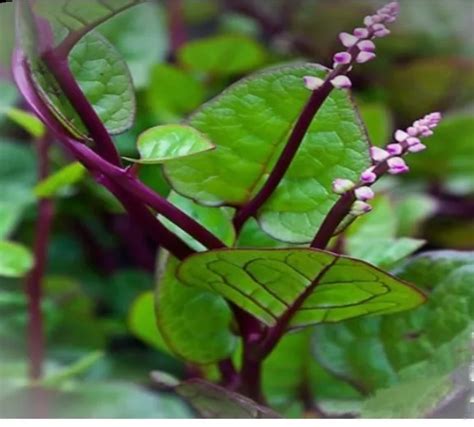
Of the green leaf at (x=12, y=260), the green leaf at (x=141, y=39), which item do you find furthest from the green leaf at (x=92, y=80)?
the green leaf at (x=141, y=39)

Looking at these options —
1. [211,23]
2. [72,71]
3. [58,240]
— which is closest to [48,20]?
[72,71]

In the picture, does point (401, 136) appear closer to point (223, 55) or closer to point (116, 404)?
point (116, 404)

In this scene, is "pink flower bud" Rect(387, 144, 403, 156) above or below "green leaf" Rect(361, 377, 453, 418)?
above

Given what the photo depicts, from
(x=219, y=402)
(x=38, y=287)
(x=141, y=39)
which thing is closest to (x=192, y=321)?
(x=219, y=402)

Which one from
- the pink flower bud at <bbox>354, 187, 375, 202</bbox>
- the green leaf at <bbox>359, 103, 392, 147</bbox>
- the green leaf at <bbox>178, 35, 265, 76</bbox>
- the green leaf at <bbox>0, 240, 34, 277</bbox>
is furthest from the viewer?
the green leaf at <bbox>178, 35, 265, 76</bbox>

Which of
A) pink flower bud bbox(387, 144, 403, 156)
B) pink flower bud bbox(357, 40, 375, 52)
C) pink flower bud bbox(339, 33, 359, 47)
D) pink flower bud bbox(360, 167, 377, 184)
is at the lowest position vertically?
pink flower bud bbox(360, 167, 377, 184)

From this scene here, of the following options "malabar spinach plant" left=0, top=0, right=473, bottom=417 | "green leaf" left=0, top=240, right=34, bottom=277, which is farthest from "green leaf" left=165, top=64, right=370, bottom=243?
"green leaf" left=0, top=240, right=34, bottom=277

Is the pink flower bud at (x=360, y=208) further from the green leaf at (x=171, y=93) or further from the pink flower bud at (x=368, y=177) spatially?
the green leaf at (x=171, y=93)

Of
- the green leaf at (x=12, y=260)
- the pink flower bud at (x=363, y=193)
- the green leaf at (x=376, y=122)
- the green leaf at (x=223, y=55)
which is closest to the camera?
the pink flower bud at (x=363, y=193)

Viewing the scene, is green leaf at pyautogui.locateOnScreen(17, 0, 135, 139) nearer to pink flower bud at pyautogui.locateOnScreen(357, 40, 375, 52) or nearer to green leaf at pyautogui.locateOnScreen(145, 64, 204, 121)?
pink flower bud at pyautogui.locateOnScreen(357, 40, 375, 52)
